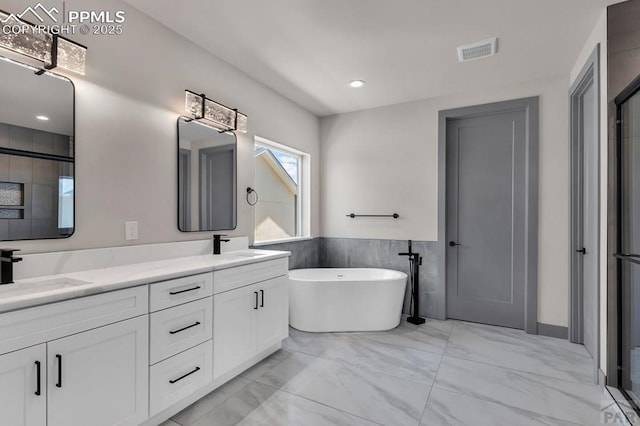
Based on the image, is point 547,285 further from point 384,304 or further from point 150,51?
point 150,51

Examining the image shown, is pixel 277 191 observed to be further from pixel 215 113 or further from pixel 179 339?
pixel 179 339

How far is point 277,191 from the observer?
3906mm

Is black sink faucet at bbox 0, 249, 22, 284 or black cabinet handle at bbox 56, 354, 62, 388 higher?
black sink faucet at bbox 0, 249, 22, 284

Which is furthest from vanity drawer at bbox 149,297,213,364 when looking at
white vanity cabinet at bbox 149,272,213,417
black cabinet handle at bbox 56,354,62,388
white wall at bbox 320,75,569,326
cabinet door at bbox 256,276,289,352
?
white wall at bbox 320,75,569,326

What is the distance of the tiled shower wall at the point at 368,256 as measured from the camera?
378 cm

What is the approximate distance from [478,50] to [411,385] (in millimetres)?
2679

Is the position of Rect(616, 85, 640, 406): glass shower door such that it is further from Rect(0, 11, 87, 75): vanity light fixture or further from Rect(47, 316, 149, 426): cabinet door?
Rect(0, 11, 87, 75): vanity light fixture

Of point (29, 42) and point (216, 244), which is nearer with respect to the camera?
point (29, 42)

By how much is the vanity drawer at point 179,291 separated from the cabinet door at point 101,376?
0.35 feet

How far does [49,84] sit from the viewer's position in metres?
1.76

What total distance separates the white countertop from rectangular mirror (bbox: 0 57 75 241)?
0.92ft

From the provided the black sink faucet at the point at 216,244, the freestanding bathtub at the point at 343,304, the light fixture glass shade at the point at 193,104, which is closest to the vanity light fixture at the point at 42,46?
the light fixture glass shade at the point at 193,104

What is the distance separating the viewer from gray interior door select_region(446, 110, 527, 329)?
341 centimetres

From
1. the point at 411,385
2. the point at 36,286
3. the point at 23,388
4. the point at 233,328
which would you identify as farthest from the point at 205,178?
the point at 411,385
